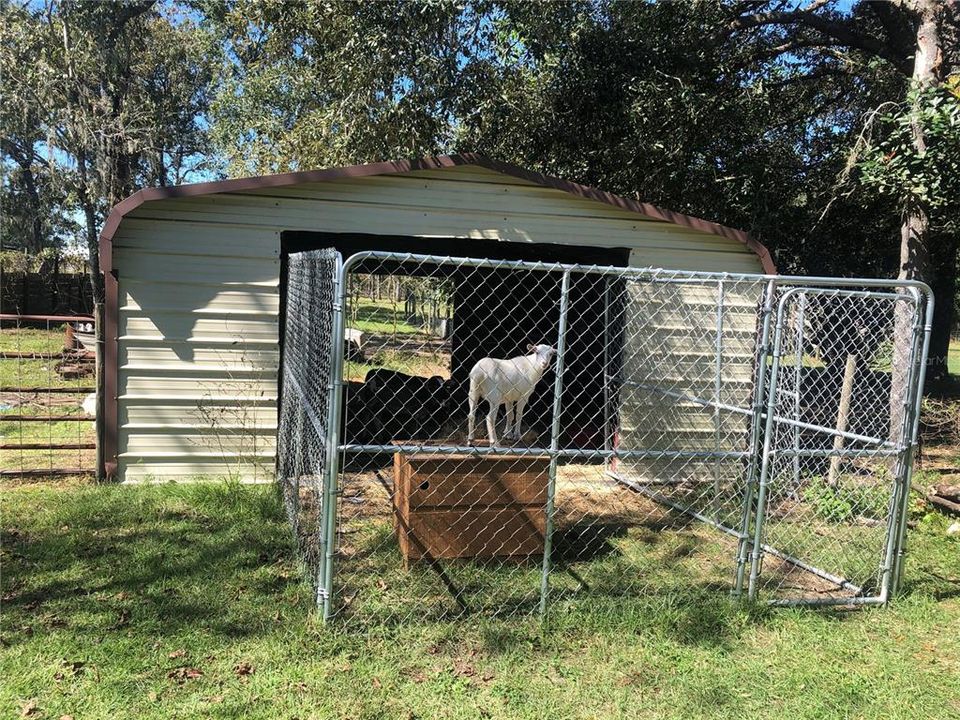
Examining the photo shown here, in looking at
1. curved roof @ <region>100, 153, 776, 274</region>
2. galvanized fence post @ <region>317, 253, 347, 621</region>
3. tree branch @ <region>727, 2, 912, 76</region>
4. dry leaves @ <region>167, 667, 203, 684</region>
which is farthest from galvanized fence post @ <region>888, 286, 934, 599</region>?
tree branch @ <region>727, 2, 912, 76</region>

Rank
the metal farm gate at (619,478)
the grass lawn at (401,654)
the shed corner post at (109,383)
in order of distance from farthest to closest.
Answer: the shed corner post at (109,383), the metal farm gate at (619,478), the grass lawn at (401,654)

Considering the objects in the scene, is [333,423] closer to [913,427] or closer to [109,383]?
[913,427]

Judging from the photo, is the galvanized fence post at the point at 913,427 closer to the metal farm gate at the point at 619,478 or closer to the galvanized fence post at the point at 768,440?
the metal farm gate at the point at 619,478

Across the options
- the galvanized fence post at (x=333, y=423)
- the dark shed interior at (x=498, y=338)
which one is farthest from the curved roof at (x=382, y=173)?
the galvanized fence post at (x=333, y=423)

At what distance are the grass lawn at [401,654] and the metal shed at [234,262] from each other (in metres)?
1.67

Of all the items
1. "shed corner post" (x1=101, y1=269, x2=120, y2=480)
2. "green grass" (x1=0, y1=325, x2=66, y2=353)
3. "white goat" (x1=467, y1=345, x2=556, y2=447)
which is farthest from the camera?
"green grass" (x1=0, y1=325, x2=66, y2=353)

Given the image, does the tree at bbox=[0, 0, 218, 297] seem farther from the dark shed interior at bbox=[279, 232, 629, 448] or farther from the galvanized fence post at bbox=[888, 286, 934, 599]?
the galvanized fence post at bbox=[888, 286, 934, 599]

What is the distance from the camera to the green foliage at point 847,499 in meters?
5.75

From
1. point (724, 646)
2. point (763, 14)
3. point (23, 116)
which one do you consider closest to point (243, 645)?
point (724, 646)

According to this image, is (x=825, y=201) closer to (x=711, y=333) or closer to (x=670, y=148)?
(x=670, y=148)

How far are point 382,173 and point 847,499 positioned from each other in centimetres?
494

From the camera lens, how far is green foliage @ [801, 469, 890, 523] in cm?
575

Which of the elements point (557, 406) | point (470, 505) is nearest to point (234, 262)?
point (470, 505)

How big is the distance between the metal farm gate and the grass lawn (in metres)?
0.22
